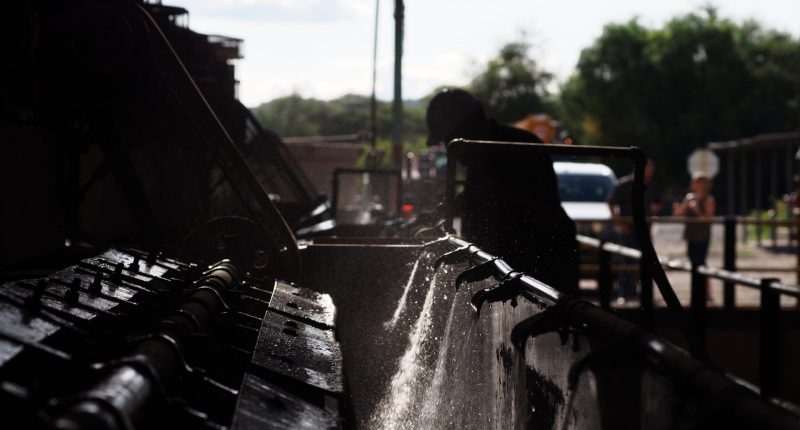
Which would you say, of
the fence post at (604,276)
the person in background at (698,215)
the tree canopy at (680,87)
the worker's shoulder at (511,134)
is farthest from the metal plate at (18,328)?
the tree canopy at (680,87)

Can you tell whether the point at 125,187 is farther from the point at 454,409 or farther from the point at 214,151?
the point at 454,409

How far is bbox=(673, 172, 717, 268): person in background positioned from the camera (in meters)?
12.6

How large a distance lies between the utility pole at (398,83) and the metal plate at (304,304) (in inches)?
398

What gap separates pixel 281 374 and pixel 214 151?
273 centimetres

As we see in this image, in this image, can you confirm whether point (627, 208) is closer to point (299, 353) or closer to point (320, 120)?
point (299, 353)

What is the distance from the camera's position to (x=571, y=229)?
576 cm

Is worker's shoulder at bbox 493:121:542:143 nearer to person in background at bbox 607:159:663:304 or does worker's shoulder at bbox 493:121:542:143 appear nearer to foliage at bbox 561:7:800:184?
person in background at bbox 607:159:663:304

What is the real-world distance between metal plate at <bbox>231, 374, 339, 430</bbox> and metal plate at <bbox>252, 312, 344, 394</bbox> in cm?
15

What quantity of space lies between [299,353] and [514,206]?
10.3 ft

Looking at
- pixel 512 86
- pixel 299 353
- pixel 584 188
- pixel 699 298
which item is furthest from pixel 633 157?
pixel 512 86

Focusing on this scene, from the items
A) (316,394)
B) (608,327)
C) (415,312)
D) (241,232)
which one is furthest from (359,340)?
(608,327)

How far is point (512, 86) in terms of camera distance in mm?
98938

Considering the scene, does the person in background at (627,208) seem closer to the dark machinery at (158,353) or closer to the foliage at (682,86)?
the dark machinery at (158,353)

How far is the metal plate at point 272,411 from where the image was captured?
2.10 metres
